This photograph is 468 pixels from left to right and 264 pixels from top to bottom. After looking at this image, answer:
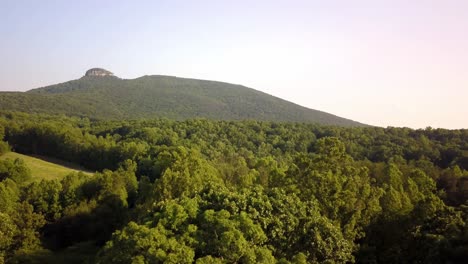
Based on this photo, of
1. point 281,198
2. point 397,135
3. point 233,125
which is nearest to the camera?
point 281,198

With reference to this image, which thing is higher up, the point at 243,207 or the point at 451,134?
the point at 451,134

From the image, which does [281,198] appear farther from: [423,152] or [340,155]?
[423,152]

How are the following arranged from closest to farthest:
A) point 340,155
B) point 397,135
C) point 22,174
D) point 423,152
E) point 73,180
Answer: point 340,155 → point 73,180 → point 22,174 → point 423,152 → point 397,135

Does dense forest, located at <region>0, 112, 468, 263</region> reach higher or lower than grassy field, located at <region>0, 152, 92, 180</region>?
higher

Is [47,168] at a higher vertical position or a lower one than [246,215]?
lower

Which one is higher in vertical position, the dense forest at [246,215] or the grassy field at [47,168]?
the dense forest at [246,215]

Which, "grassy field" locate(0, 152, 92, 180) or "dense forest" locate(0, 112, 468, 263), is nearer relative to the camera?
"dense forest" locate(0, 112, 468, 263)

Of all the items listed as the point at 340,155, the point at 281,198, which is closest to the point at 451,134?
the point at 340,155

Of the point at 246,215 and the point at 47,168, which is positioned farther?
the point at 47,168

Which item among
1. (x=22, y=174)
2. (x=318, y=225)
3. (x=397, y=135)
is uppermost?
(x=397, y=135)

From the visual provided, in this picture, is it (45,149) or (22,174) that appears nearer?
(22,174)

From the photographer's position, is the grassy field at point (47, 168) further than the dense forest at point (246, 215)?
Yes
